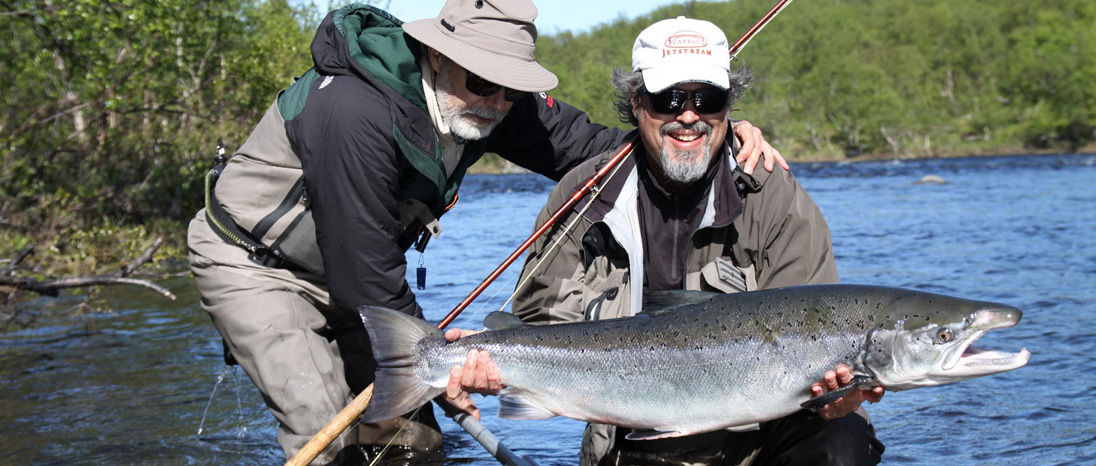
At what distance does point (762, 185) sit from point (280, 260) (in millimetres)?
2004

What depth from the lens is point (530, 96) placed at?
4555 millimetres

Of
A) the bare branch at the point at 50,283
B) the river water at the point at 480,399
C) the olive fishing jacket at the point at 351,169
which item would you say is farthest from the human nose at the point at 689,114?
the bare branch at the point at 50,283

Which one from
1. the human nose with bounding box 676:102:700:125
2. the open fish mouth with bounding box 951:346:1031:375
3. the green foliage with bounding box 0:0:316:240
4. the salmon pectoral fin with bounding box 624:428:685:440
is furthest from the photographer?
the green foliage with bounding box 0:0:316:240

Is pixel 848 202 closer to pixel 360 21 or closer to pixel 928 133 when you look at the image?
pixel 360 21

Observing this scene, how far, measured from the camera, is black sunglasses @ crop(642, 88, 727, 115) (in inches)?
141

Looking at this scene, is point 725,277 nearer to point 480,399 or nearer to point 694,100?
point 694,100

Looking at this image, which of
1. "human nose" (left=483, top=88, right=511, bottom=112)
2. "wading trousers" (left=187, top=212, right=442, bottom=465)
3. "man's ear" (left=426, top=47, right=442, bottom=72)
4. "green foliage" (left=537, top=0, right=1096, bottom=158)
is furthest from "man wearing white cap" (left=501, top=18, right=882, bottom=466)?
→ "green foliage" (left=537, top=0, right=1096, bottom=158)

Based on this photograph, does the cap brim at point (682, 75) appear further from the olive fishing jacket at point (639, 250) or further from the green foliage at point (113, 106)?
the green foliage at point (113, 106)

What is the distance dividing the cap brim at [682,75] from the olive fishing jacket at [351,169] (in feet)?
2.88

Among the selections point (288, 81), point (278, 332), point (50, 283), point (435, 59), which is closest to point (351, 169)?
point (435, 59)

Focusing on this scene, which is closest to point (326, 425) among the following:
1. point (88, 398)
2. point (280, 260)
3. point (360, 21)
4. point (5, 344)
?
point (280, 260)

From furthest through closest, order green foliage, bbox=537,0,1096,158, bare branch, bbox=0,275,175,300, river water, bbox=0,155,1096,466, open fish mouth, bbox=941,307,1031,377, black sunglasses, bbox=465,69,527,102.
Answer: green foliage, bbox=537,0,1096,158, bare branch, bbox=0,275,175,300, river water, bbox=0,155,1096,466, black sunglasses, bbox=465,69,527,102, open fish mouth, bbox=941,307,1031,377

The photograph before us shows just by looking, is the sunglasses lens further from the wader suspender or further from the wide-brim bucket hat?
the wader suspender

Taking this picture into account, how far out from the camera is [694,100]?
11.8ft
